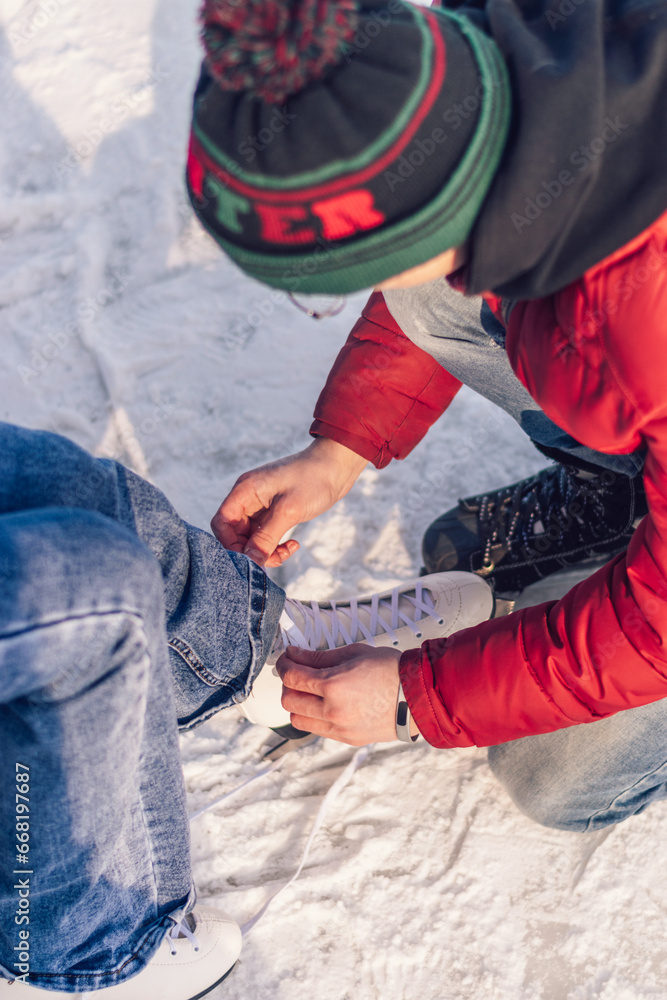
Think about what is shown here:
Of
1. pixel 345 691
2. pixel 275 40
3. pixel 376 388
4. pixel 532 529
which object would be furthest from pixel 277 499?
pixel 275 40

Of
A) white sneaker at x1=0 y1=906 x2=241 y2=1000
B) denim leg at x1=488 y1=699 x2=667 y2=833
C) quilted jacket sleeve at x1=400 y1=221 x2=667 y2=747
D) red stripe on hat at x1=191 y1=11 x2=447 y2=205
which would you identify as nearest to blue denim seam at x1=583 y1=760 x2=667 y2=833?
denim leg at x1=488 y1=699 x2=667 y2=833

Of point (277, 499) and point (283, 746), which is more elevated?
point (277, 499)

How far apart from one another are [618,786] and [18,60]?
2.68 metres

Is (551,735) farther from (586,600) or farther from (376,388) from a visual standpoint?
(376,388)

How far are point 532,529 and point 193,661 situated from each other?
2.23ft

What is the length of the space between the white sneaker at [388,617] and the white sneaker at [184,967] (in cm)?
29

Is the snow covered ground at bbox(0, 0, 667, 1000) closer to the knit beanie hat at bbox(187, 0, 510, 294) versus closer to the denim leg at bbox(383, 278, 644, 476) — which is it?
the denim leg at bbox(383, 278, 644, 476)

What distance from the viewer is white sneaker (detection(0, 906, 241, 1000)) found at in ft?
2.99

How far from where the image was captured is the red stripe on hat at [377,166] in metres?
0.47

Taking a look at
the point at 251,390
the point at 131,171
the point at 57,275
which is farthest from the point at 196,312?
the point at 131,171

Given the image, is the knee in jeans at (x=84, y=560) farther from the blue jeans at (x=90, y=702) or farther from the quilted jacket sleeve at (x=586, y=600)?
the quilted jacket sleeve at (x=586, y=600)

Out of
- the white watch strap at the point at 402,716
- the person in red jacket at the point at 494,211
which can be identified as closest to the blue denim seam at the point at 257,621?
the person in red jacket at the point at 494,211

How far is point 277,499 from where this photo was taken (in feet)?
3.65

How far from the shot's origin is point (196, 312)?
1723 mm
